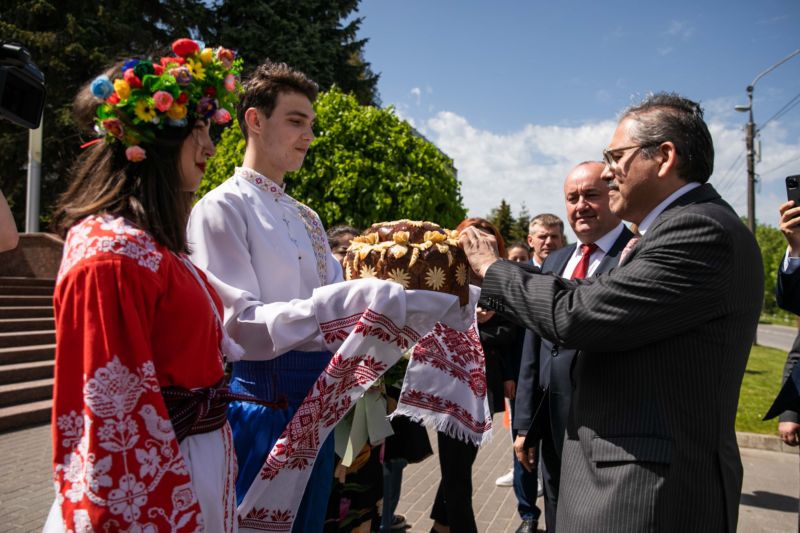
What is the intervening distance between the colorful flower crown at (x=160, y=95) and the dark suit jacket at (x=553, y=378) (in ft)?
6.01

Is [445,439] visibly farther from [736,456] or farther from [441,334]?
[736,456]

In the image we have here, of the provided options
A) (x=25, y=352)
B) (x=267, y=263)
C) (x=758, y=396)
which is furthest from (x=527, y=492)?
(x=758, y=396)

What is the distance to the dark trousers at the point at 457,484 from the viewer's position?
12.1ft

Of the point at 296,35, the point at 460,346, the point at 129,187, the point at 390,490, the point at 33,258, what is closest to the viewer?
the point at 129,187

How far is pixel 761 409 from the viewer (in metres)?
9.55

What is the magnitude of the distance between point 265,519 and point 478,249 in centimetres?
130

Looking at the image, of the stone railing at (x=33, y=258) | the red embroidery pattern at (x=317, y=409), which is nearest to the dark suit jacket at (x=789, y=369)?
the red embroidery pattern at (x=317, y=409)

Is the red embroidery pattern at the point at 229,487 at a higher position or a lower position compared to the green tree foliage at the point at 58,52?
lower

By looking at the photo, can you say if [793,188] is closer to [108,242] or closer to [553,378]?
[553,378]

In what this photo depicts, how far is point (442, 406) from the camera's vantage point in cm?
286

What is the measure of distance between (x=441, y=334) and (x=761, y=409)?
8.95 meters

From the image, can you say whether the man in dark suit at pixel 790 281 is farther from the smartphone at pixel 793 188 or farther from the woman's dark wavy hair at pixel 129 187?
the woman's dark wavy hair at pixel 129 187

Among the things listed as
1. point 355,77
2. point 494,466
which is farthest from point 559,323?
point 355,77

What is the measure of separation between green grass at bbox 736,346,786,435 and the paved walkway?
0.99 meters
